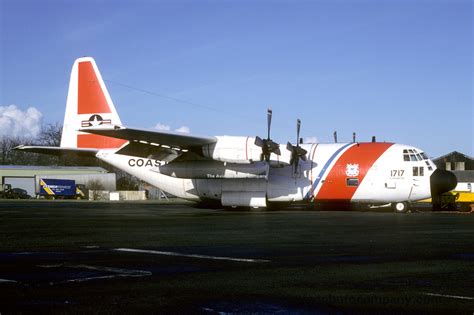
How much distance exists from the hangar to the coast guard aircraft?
50252 mm

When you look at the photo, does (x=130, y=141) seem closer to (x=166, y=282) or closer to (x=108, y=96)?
(x=108, y=96)

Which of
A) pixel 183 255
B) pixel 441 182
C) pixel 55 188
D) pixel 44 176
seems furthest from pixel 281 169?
pixel 44 176

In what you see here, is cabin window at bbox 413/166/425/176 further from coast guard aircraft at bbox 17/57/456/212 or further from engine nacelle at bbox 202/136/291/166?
engine nacelle at bbox 202/136/291/166

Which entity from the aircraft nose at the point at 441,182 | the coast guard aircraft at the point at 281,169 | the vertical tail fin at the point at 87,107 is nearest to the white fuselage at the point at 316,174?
the coast guard aircraft at the point at 281,169

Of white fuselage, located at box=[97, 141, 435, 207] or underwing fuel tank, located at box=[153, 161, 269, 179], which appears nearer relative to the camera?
white fuselage, located at box=[97, 141, 435, 207]

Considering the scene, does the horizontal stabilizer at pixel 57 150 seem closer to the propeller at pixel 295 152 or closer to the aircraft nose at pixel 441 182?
the propeller at pixel 295 152

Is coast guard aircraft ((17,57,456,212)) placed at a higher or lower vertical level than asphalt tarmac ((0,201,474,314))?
higher

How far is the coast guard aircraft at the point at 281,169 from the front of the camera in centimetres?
3061

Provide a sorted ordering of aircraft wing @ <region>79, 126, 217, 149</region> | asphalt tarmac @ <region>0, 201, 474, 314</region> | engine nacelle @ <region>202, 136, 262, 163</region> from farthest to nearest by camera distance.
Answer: engine nacelle @ <region>202, 136, 262, 163</region>, aircraft wing @ <region>79, 126, 217, 149</region>, asphalt tarmac @ <region>0, 201, 474, 314</region>

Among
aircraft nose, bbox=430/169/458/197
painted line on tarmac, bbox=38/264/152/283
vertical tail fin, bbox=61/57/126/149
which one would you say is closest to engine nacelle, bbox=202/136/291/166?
vertical tail fin, bbox=61/57/126/149

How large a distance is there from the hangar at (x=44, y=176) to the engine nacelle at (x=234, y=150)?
5494cm

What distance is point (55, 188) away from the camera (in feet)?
244

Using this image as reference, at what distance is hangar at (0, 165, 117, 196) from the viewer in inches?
3280

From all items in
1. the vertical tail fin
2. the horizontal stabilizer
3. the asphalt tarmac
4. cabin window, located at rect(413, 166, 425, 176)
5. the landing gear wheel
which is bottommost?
the asphalt tarmac
